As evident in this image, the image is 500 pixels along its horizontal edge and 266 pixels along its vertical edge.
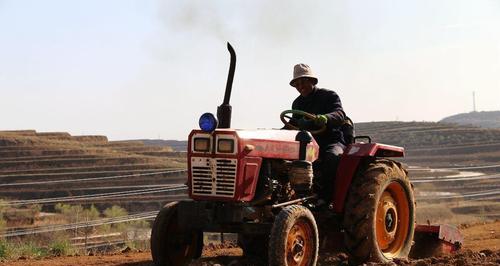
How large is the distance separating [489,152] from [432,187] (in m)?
23.2

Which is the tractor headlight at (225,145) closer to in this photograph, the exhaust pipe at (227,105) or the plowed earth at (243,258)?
the exhaust pipe at (227,105)

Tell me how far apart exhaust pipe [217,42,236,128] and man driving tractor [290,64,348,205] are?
92 cm

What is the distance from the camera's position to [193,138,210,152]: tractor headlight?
5980 millimetres

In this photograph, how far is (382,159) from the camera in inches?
→ 291

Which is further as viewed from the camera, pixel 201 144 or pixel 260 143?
pixel 260 143

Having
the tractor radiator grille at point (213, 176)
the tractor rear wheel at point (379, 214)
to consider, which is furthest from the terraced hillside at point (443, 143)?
the tractor radiator grille at point (213, 176)

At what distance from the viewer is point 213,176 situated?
236 inches

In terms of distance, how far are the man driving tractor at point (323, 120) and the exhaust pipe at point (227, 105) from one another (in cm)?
92


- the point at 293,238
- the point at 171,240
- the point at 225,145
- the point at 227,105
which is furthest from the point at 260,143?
the point at 171,240

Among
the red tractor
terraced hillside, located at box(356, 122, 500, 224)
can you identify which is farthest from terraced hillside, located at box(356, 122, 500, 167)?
the red tractor

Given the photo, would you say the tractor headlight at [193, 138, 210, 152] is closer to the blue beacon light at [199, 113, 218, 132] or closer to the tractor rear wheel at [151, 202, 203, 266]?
the blue beacon light at [199, 113, 218, 132]

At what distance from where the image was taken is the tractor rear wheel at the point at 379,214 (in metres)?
6.57

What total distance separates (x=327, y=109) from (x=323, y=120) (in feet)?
1.68

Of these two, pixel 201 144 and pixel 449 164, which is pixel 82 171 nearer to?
pixel 449 164
